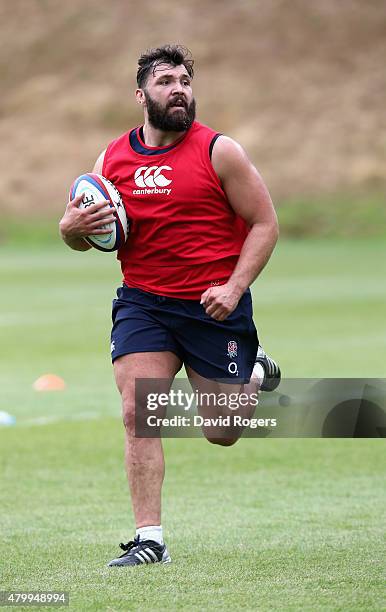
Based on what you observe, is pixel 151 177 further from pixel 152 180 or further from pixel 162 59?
pixel 162 59

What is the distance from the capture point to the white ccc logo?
6.64m

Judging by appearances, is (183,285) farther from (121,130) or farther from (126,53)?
(126,53)

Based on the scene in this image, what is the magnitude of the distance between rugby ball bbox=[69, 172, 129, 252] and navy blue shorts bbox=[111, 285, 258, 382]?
26 cm

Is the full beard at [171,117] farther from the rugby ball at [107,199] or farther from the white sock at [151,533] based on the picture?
the white sock at [151,533]

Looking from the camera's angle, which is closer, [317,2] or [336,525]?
[336,525]

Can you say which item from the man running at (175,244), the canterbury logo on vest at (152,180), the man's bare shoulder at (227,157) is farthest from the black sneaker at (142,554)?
the man's bare shoulder at (227,157)

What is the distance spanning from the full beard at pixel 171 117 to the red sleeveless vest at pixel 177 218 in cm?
9

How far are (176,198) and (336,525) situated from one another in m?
2.08

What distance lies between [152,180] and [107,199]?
235 millimetres

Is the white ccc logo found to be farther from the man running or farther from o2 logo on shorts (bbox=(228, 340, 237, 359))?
o2 logo on shorts (bbox=(228, 340, 237, 359))

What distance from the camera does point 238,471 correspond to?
32.1 feet

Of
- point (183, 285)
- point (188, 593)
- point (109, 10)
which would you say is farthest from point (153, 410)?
point (109, 10)

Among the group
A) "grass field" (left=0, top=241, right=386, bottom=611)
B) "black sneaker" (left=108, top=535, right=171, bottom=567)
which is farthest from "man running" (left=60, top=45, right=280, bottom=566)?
"grass field" (left=0, top=241, right=386, bottom=611)

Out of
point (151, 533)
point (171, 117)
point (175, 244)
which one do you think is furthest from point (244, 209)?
point (151, 533)
